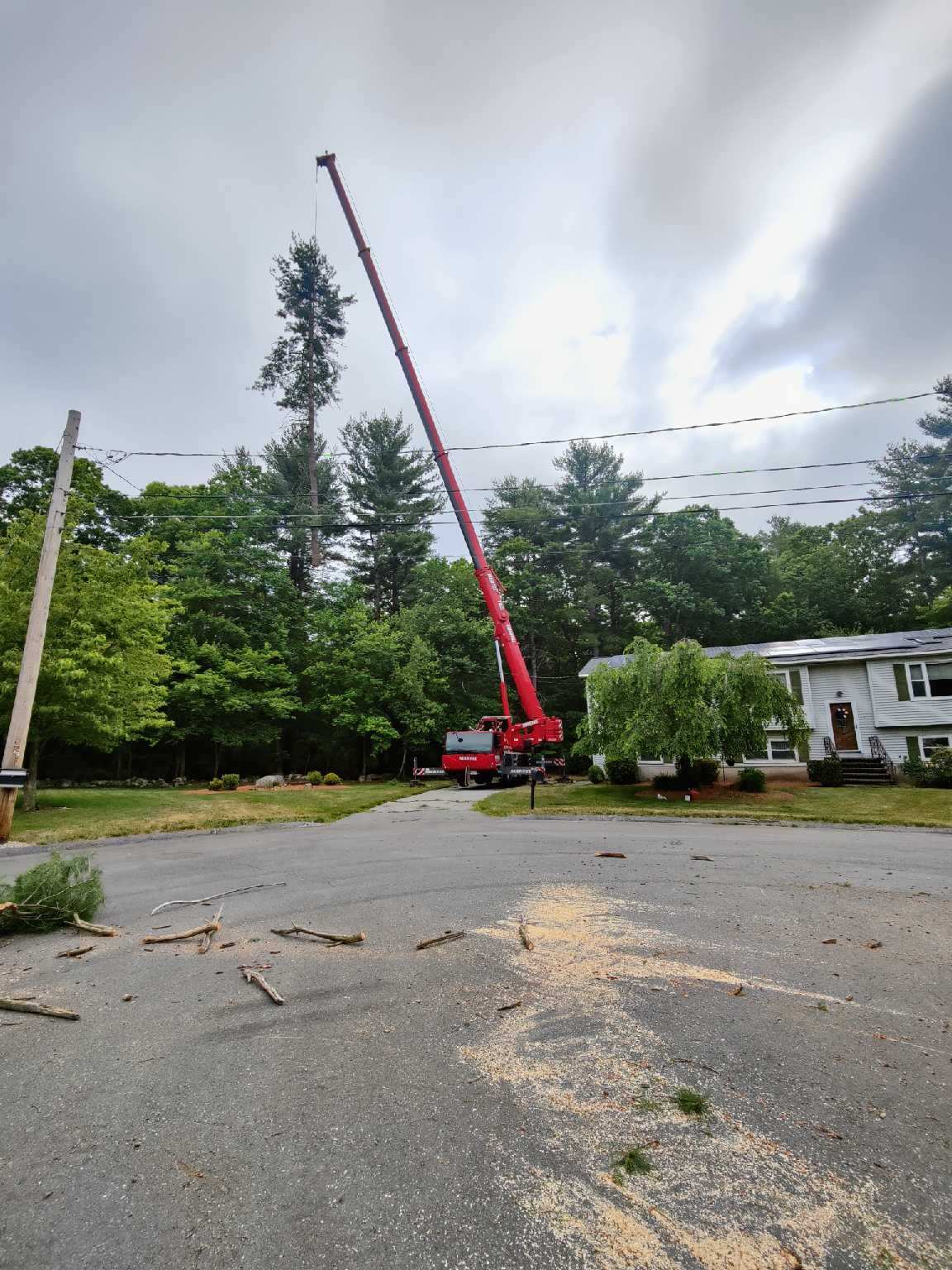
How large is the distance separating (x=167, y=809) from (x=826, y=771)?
19.1m

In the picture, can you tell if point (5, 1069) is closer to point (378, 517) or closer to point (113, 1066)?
point (113, 1066)

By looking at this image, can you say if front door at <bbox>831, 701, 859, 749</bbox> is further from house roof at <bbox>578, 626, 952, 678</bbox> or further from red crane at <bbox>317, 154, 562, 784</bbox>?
red crane at <bbox>317, 154, 562, 784</bbox>

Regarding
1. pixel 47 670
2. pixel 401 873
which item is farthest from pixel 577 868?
pixel 47 670

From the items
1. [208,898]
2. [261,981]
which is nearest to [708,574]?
[208,898]

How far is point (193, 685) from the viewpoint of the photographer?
21594 mm

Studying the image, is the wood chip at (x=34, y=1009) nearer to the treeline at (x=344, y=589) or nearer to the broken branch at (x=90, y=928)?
the broken branch at (x=90, y=928)

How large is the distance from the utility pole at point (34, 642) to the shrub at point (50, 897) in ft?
15.6

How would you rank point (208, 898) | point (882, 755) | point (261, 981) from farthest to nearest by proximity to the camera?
point (882, 755) < point (208, 898) < point (261, 981)

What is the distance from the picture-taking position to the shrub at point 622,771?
20.9 m

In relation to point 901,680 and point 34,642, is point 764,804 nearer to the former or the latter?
point 901,680

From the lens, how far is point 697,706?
52.0ft

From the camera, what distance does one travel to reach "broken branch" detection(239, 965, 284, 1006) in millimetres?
3506

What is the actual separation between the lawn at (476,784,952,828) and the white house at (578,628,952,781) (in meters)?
2.19

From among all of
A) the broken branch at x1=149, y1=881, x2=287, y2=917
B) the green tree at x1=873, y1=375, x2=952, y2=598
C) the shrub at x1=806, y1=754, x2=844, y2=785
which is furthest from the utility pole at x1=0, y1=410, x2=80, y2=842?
the green tree at x1=873, y1=375, x2=952, y2=598
